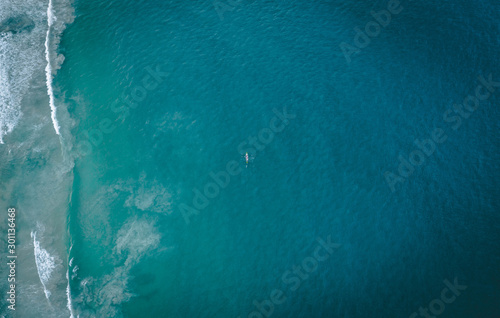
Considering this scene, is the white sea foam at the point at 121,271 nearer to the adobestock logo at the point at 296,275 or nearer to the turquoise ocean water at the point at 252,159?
the turquoise ocean water at the point at 252,159

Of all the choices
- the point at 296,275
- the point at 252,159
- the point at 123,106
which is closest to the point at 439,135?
the point at 252,159

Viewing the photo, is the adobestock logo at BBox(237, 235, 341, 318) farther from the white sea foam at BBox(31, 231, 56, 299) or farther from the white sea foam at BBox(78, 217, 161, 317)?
the white sea foam at BBox(31, 231, 56, 299)

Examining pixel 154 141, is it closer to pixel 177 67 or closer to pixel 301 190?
pixel 177 67

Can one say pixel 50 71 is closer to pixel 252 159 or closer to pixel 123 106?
pixel 123 106

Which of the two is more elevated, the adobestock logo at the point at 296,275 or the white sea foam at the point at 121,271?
the white sea foam at the point at 121,271

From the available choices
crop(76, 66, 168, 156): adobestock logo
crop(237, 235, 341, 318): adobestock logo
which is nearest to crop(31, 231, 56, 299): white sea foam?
crop(76, 66, 168, 156): adobestock logo

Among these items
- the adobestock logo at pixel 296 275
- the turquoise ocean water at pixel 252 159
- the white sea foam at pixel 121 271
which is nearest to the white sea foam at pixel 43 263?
the turquoise ocean water at pixel 252 159
